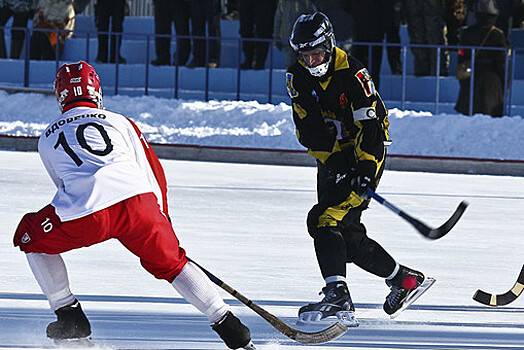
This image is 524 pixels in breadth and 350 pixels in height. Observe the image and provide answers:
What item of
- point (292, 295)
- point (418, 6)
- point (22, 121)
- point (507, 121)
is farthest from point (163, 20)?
point (292, 295)

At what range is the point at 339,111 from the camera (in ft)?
14.4

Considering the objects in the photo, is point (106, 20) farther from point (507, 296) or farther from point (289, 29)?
point (507, 296)

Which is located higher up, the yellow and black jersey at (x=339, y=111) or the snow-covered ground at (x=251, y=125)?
the yellow and black jersey at (x=339, y=111)

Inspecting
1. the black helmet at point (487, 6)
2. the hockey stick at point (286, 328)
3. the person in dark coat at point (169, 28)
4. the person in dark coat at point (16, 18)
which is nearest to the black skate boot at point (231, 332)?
the hockey stick at point (286, 328)

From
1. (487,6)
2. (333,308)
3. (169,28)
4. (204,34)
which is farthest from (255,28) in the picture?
(333,308)

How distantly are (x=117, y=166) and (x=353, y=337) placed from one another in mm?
1086

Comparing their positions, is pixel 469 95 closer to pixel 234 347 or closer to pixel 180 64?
pixel 180 64

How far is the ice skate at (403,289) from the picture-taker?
14.4ft

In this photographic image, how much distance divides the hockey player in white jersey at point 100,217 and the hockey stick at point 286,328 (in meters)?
0.17

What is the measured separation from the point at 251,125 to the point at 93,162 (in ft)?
27.4

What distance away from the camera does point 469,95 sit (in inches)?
451

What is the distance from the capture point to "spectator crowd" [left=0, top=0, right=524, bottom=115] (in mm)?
11352

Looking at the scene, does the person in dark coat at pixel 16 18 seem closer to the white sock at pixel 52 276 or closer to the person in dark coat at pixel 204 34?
the person in dark coat at pixel 204 34

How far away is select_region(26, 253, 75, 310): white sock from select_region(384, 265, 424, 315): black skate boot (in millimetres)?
1417
